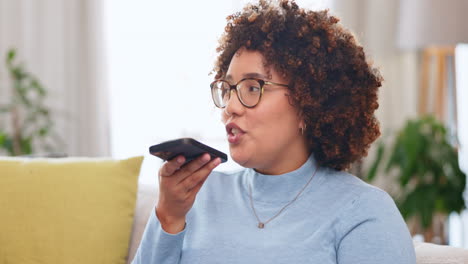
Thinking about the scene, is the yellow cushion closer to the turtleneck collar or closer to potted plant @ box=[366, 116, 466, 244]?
the turtleneck collar

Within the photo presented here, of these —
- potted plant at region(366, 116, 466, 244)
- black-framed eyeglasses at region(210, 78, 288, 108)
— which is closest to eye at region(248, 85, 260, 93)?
black-framed eyeglasses at region(210, 78, 288, 108)

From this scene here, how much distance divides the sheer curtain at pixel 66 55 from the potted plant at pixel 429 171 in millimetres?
1825

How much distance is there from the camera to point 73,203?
1434mm

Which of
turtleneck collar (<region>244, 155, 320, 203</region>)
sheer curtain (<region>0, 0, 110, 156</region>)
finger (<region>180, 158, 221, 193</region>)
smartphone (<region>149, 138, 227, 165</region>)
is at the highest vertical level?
sheer curtain (<region>0, 0, 110, 156</region>)

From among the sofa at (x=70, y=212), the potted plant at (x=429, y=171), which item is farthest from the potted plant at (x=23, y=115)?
the potted plant at (x=429, y=171)

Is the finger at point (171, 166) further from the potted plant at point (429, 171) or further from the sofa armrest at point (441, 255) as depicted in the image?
the potted plant at point (429, 171)

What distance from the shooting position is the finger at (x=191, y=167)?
1.00 m

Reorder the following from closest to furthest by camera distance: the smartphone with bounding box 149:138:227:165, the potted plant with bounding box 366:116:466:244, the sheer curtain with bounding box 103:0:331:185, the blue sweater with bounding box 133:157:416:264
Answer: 1. the smartphone with bounding box 149:138:227:165
2. the blue sweater with bounding box 133:157:416:264
3. the potted plant with bounding box 366:116:466:244
4. the sheer curtain with bounding box 103:0:331:185

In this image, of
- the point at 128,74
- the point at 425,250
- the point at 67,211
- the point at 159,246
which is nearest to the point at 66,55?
the point at 128,74

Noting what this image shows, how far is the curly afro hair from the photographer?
3.82 ft

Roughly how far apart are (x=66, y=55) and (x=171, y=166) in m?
2.60

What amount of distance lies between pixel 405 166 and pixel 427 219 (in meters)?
0.27

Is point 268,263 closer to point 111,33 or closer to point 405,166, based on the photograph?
point 405,166

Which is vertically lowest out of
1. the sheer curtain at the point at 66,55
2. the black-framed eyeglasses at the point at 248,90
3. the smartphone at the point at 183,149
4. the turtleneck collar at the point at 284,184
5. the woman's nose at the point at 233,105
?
the turtleneck collar at the point at 284,184
